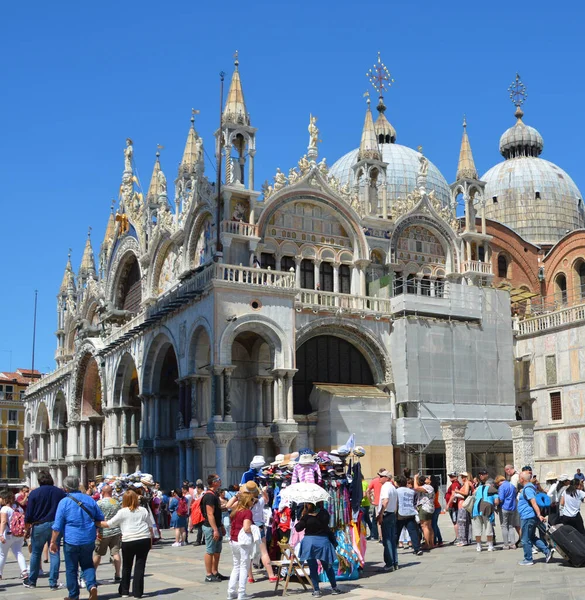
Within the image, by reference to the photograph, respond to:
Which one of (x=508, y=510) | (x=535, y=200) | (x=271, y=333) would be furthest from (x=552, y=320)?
(x=508, y=510)

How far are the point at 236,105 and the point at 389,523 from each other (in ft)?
76.2

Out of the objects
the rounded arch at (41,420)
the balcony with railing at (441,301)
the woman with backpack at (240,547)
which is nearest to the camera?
the woman with backpack at (240,547)

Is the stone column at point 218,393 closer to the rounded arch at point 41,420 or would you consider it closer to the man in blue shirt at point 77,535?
the man in blue shirt at point 77,535

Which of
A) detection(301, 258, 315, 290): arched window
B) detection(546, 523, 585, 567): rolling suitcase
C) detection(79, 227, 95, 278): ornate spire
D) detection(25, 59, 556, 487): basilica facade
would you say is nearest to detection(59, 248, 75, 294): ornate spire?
detection(79, 227, 95, 278): ornate spire

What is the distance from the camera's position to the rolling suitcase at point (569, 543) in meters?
13.8

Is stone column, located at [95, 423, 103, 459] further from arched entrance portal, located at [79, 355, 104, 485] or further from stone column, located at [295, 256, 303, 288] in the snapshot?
stone column, located at [295, 256, 303, 288]

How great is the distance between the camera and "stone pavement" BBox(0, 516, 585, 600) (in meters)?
12.0

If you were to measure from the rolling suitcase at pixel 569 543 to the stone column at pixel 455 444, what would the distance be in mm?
18963

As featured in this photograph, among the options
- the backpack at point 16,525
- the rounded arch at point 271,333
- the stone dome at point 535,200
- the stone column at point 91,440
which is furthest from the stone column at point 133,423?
the stone dome at point 535,200

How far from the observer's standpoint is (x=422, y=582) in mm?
13383

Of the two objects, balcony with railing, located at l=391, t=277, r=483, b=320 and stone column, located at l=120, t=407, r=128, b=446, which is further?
stone column, located at l=120, t=407, r=128, b=446

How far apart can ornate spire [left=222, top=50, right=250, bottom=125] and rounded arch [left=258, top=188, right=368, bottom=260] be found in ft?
11.3

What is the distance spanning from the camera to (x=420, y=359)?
34.4m

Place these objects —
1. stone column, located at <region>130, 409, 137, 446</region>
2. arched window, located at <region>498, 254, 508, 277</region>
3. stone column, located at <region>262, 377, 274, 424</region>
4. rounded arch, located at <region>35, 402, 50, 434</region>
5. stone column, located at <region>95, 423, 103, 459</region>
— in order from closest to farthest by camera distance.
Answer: stone column, located at <region>262, 377, 274, 424</region>, stone column, located at <region>130, 409, 137, 446</region>, stone column, located at <region>95, 423, 103, 459</region>, arched window, located at <region>498, 254, 508, 277</region>, rounded arch, located at <region>35, 402, 50, 434</region>
